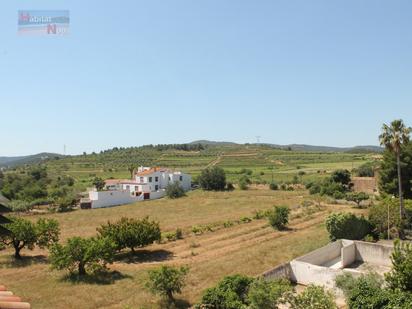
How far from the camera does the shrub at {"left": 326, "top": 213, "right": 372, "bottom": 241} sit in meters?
31.9

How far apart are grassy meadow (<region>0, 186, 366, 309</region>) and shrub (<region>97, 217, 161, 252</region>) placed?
1.26m

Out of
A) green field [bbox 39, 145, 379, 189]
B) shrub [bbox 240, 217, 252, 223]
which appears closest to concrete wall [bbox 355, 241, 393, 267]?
shrub [bbox 240, 217, 252, 223]

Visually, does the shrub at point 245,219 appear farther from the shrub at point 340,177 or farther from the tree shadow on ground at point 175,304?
the shrub at point 340,177

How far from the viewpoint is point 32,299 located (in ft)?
74.3

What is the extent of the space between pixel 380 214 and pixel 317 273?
13885 mm

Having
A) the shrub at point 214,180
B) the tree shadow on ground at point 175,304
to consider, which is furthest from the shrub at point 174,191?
the tree shadow on ground at point 175,304

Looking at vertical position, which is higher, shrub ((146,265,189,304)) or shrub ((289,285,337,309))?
shrub ((289,285,337,309))

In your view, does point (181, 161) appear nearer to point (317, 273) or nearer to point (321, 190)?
point (321, 190)

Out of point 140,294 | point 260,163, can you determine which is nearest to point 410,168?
point 140,294

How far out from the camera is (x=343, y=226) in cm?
3191

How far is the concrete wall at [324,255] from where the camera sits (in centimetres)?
2662

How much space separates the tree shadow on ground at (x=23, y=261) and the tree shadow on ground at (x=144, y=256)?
20.4ft

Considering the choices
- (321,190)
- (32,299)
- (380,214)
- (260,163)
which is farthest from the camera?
(260,163)

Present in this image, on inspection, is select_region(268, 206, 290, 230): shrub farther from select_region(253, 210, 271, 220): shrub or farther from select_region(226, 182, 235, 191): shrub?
select_region(226, 182, 235, 191): shrub
